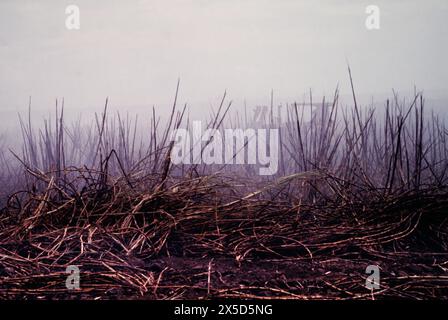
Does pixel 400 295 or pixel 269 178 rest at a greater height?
pixel 269 178

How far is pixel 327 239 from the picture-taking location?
3.91 ft

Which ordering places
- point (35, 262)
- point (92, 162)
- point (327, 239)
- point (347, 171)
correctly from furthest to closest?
point (92, 162)
point (347, 171)
point (327, 239)
point (35, 262)

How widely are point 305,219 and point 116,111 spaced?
83 centimetres

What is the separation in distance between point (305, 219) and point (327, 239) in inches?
5.8
